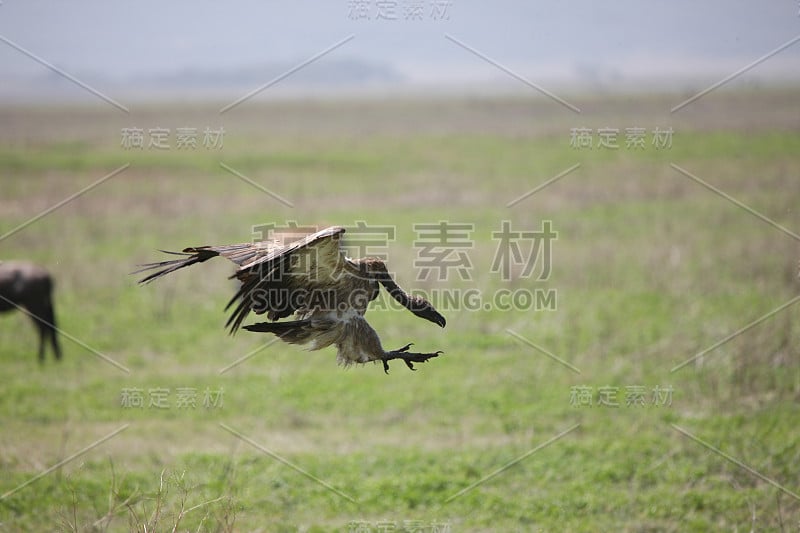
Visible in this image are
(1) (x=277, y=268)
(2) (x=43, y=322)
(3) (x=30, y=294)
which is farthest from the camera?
(3) (x=30, y=294)

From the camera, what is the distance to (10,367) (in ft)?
42.6

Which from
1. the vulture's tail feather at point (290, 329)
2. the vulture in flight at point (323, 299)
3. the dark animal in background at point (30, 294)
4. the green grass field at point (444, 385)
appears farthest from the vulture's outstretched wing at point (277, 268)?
the dark animal in background at point (30, 294)

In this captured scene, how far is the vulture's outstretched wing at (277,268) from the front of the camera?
531 centimetres

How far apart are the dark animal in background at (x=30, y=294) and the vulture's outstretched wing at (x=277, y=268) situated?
8.15 meters

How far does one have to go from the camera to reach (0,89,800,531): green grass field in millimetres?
8352

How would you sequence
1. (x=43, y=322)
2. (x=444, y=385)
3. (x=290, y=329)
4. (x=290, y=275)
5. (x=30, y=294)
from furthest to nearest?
(x=30, y=294)
(x=43, y=322)
(x=444, y=385)
(x=290, y=329)
(x=290, y=275)

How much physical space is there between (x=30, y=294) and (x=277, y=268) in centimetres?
932

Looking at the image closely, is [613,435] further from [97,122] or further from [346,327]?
[97,122]

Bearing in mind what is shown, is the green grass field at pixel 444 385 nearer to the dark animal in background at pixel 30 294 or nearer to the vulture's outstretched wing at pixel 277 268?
the dark animal in background at pixel 30 294

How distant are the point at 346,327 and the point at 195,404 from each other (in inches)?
234

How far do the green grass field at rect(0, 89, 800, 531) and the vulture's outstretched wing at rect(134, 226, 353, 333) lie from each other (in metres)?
1.47

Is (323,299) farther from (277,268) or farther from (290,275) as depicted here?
(277,268)

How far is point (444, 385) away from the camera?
1198cm

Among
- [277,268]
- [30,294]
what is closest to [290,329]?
[277,268]
